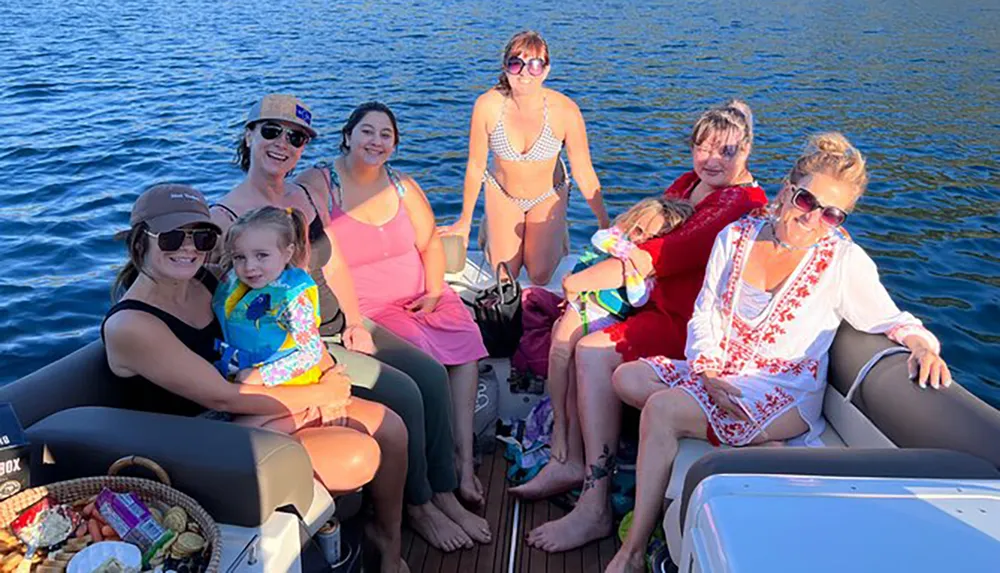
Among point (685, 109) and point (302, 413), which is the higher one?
point (302, 413)

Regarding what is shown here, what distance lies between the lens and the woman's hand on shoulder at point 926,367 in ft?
6.95

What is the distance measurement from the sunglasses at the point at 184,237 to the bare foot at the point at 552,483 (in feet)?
4.37

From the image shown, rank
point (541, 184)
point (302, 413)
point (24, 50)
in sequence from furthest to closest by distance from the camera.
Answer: point (24, 50) < point (541, 184) < point (302, 413)

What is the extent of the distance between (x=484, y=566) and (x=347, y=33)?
13.6 m

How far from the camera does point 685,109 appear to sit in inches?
410

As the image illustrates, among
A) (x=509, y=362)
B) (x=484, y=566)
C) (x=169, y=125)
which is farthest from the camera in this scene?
(x=169, y=125)

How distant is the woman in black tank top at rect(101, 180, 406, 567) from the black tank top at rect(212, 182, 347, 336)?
1.25ft

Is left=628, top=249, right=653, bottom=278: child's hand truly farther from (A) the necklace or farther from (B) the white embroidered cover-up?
(A) the necklace

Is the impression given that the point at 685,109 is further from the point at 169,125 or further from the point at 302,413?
the point at 302,413

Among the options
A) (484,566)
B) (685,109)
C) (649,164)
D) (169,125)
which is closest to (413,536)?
(484,566)

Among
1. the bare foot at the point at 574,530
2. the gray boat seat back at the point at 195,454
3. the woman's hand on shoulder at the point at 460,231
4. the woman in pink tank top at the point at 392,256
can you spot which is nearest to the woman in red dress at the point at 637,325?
the bare foot at the point at 574,530

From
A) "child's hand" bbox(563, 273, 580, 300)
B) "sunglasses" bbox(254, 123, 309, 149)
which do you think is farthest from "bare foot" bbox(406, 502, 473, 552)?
"sunglasses" bbox(254, 123, 309, 149)

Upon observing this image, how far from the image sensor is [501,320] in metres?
3.25

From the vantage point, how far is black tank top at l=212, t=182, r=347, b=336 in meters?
2.65
